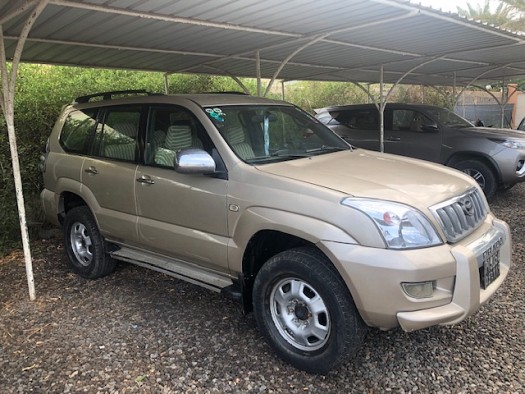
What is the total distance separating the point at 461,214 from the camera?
3.05 meters

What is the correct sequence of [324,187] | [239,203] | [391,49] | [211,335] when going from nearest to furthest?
[324,187], [239,203], [211,335], [391,49]

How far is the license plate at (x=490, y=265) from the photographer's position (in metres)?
2.89

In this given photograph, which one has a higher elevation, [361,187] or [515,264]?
[361,187]

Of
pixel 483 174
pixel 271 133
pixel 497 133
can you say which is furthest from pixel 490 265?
pixel 497 133

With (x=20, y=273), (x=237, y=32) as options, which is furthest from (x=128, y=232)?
(x=237, y=32)

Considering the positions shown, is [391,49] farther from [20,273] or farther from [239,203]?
[20,273]

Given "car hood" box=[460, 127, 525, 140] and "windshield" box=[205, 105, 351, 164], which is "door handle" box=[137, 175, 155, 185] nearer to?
"windshield" box=[205, 105, 351, 164]

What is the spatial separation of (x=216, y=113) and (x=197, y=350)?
1924 mm

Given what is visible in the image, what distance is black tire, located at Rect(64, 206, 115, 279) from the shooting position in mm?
4688

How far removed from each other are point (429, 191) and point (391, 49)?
5640 mm

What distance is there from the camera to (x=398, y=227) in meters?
2.69

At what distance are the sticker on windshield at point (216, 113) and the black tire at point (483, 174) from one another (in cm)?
565

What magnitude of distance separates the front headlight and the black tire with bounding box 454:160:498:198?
18.6 ft

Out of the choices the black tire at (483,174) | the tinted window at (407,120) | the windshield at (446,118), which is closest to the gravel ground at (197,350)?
the black tire at (483,174)
